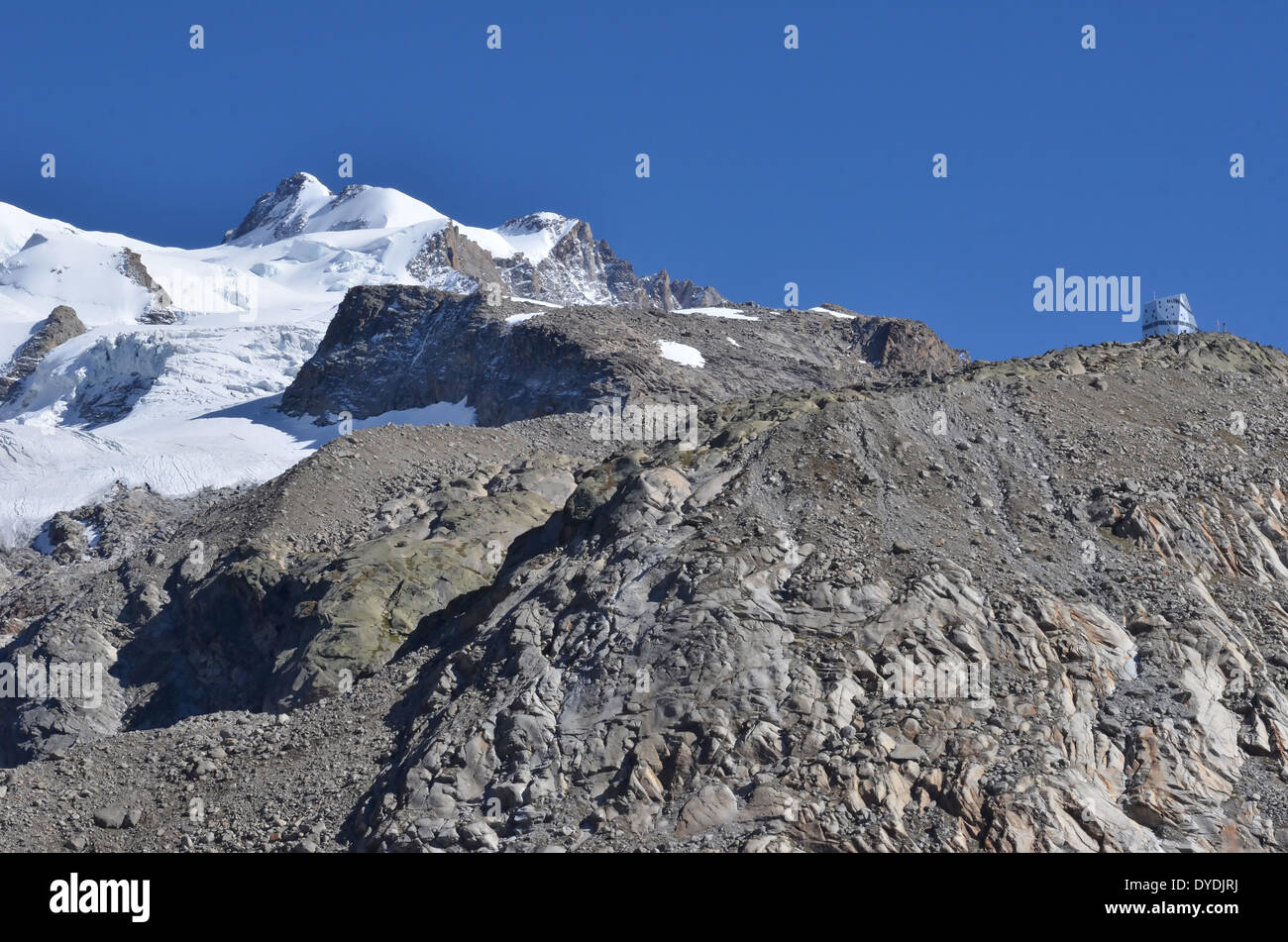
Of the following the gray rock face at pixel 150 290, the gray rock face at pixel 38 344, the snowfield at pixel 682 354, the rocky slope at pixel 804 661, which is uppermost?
the gray rock face at pixel 150 290

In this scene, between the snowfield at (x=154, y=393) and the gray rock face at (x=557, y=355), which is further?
the snowfield at (x=154, y=393)

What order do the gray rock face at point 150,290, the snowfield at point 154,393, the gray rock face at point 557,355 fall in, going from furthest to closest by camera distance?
the gray rock face at point 150,290
the snowfield at point 154,393
the gray rock face at point 557,355

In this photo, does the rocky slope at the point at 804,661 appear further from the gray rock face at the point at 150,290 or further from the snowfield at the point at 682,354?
the gray rock face at the point at 150,290

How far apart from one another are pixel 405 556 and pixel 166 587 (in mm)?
13830

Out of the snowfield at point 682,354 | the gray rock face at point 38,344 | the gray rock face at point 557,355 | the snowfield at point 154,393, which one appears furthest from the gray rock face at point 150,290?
the snowfield at point 682,354

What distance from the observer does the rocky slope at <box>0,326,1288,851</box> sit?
29.5 metres

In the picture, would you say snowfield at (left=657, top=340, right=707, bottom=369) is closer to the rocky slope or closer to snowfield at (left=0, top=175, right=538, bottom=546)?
snowfield at (left=0, top=175, right=538, bottom=546)

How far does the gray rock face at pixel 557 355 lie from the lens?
99.8 m

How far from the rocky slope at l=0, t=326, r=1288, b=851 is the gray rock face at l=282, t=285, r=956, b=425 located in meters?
47.6

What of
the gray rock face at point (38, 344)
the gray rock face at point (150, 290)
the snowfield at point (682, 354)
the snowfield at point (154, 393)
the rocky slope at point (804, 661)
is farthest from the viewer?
the gray rock face at point (150, 290)

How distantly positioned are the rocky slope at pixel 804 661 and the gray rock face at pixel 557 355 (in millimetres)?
47598

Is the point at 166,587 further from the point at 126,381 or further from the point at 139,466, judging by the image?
the point at 126,381

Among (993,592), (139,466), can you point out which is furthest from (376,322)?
(993,592)
